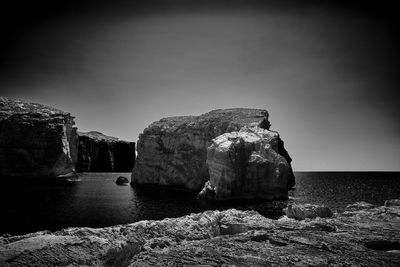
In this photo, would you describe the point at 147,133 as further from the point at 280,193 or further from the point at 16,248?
the point at 16,248

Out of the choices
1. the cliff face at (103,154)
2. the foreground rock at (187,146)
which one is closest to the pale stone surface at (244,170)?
the foreground rock at (187,146)

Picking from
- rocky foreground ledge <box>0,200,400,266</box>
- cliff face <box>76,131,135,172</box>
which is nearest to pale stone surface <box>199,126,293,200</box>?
rocky foreground ledge <box>0,200,400,266</box>

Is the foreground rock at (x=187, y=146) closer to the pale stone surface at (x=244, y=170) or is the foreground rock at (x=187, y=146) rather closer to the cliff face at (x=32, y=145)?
the pale stone surface at (x=244, y=170)

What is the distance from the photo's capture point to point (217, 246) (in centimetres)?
996

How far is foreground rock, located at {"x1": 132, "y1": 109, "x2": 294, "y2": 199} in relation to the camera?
6456 cm

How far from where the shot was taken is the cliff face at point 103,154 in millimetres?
135875

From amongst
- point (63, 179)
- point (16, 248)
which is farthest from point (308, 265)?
point (63, 179)

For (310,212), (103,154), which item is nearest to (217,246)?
(310,212)

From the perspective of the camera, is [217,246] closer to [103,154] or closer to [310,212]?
[310,212]

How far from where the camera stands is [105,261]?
10430mm

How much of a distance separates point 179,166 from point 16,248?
202 ft

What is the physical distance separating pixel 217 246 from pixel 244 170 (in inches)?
1728

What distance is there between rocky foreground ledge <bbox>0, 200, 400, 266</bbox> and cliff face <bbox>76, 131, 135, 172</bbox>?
438 feet

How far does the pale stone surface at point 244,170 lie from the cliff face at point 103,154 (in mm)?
103972
